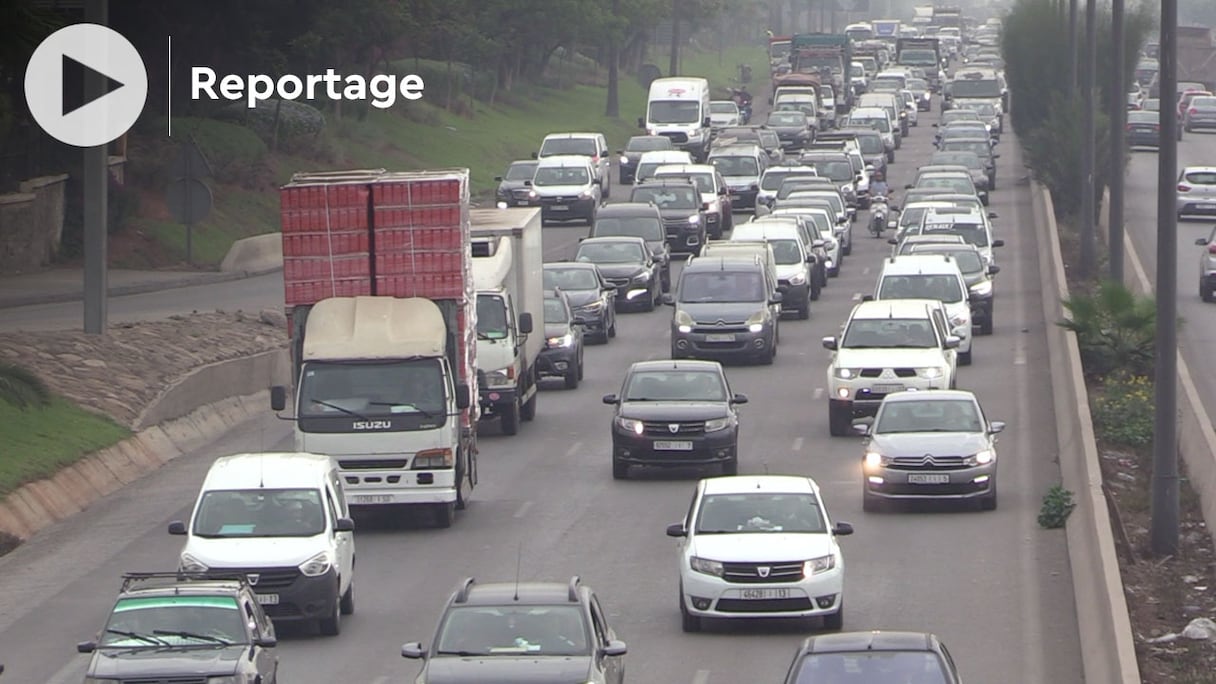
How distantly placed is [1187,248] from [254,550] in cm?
3972

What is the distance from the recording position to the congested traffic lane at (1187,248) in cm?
3906

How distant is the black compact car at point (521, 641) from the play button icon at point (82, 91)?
612 inches

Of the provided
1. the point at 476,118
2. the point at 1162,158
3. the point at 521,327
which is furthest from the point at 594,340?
the point at 476,118

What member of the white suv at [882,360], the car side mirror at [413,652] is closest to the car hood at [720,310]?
the white suv at [882,360]

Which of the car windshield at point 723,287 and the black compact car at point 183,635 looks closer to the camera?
the black compact car at point 183,635

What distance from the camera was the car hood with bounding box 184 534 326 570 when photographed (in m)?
20.2

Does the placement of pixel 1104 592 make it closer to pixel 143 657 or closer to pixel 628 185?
pixel 143 657

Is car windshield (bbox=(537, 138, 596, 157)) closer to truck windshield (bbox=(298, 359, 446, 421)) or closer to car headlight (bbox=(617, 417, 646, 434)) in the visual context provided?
car headlight (bbox=(617, 417, 646, 434))

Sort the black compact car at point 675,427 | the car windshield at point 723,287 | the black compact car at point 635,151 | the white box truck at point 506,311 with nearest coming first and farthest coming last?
the black compact car at point 675,427, the white box truck at point 506,311, the car windshield at point 723,287, the black compact car at point 635,151

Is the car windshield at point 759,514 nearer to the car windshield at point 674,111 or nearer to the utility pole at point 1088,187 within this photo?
the utility pole at point 1088,187

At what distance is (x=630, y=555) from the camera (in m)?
24.4

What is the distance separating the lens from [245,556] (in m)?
20.4

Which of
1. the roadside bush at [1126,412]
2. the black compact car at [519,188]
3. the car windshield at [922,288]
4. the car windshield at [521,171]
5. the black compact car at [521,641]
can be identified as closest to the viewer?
the black compact car at [521,641]

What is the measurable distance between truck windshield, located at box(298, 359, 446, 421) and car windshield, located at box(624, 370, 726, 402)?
4.47m
